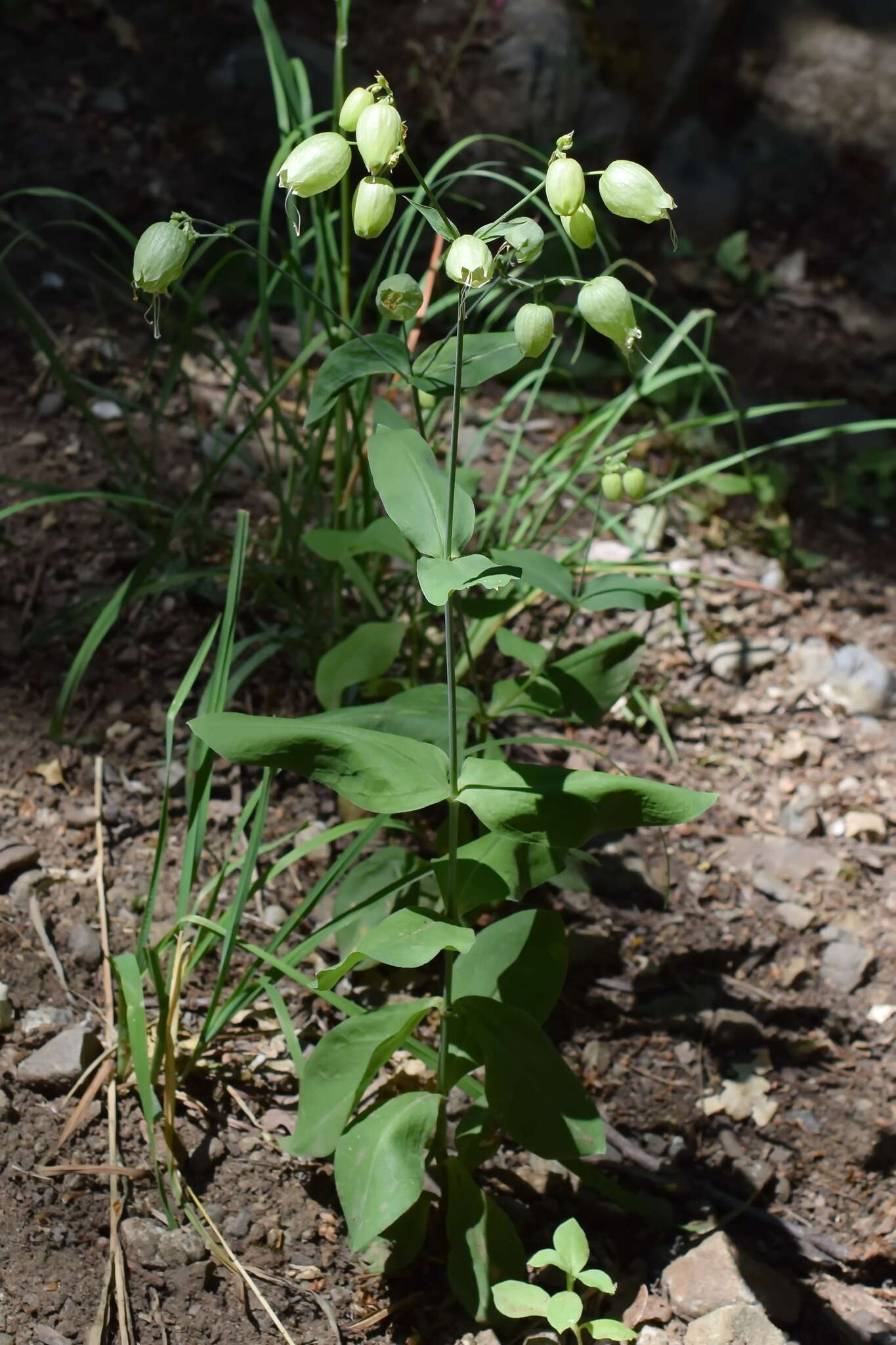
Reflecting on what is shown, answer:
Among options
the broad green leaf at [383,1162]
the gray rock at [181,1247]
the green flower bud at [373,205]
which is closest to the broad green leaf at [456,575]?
the green flower bud at [373,205]

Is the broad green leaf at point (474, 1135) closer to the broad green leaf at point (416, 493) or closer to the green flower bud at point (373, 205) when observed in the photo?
the broad green leaf at point (416, 493)

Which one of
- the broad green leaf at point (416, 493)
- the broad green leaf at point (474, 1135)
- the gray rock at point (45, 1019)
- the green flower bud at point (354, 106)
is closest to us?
the green flower bud at point (354, 106)

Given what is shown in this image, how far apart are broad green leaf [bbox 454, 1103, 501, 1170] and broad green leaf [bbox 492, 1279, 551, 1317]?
0.53ft

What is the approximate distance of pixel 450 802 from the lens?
49.5 inches

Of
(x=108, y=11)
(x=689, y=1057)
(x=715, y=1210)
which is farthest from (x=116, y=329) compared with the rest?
(x=715, y=1210)

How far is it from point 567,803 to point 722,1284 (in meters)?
0.69

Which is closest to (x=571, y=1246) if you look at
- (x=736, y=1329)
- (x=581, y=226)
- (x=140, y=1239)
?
(x=736, y=1329)

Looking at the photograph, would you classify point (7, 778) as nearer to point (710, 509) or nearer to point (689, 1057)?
point (689, 1057)

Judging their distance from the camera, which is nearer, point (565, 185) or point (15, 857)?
point (565, 185)

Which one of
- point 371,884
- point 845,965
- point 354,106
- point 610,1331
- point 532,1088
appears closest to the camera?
point 354,106

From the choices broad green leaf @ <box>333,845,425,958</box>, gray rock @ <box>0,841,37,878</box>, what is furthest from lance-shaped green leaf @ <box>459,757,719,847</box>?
gray rock @ <box>0,841,37,878</box>

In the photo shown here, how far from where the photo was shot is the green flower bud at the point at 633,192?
106 centimetres

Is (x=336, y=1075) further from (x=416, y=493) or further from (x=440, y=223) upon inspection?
(x=440, y=223)

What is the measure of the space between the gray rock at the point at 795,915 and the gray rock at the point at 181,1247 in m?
1.10
